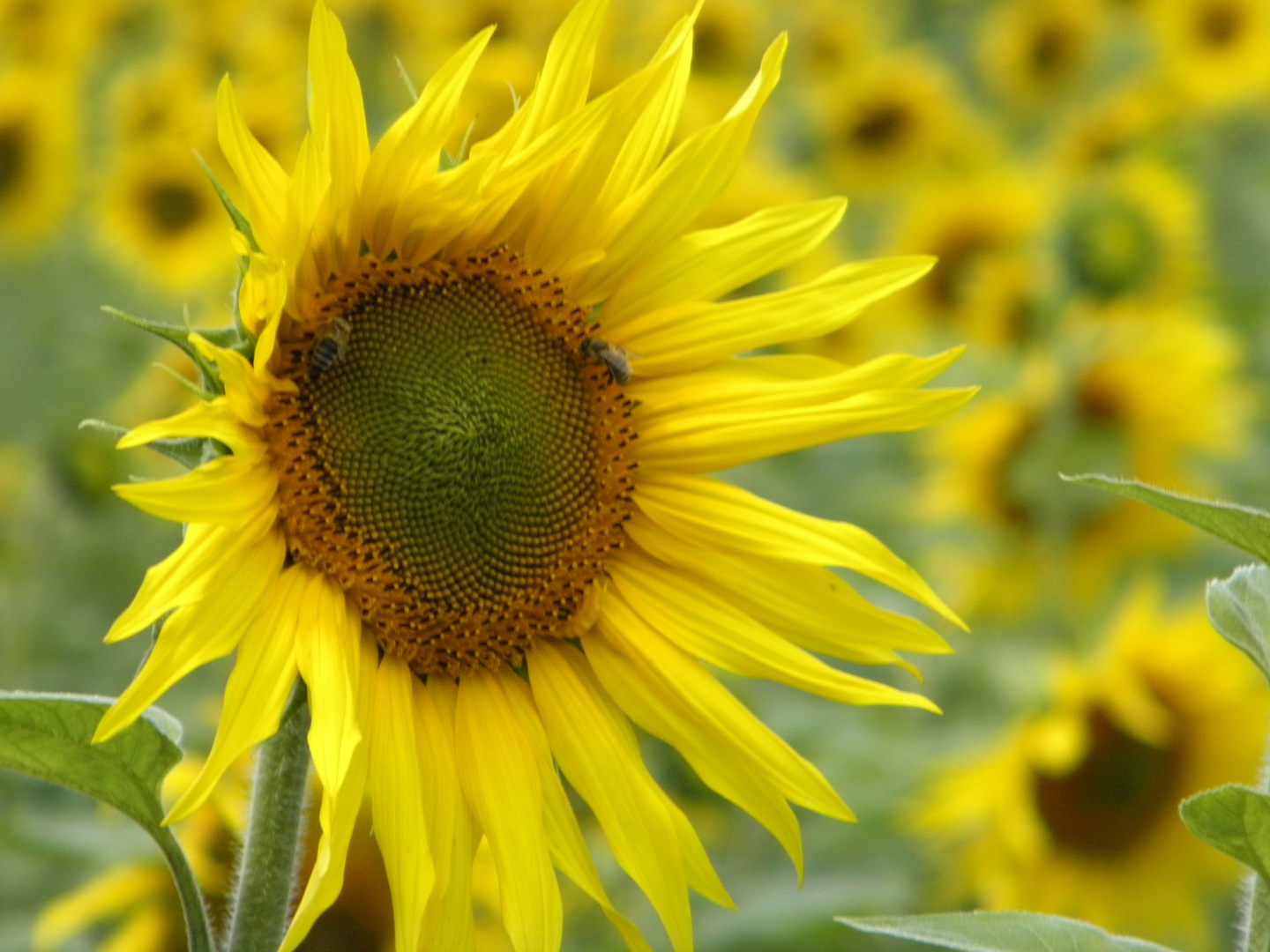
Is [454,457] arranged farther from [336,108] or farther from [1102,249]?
[1102,249]

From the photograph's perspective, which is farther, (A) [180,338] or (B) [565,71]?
(B) [565,71]

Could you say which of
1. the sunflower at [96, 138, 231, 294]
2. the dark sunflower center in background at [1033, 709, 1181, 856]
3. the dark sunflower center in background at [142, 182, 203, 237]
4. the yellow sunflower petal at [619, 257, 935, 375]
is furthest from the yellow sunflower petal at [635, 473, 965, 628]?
the dark sunflower center in background at [142, 182, 203, 237]

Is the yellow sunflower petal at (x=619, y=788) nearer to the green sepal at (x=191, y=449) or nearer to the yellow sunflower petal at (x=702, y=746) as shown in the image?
the yellow sunflower petal at (x=702, y=746)

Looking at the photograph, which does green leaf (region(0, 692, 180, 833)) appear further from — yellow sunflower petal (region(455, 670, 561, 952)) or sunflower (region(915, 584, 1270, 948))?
sunflower (region(915, 584, 1270, 948))

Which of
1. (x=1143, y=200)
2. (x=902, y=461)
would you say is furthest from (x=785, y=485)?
(x=1143, y=200)

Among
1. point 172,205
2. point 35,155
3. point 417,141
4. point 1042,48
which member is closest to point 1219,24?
point 1042,48

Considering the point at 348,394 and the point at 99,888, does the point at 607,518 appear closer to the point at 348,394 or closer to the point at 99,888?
the point at 348,394

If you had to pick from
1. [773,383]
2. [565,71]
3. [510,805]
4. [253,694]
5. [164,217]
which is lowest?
[164,217]
